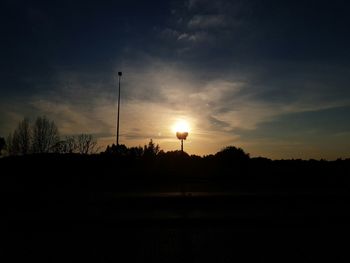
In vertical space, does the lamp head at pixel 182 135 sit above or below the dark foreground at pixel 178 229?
above

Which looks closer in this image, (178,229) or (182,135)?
(178,229)

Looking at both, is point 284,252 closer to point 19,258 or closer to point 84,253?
point 84,253

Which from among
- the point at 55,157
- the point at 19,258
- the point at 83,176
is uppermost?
the point at 55,157

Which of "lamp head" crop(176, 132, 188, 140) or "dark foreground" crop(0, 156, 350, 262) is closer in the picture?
"dark foreground" crop(0, 156, 350, 262)

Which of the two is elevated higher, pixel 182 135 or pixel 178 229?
pixel 182 135

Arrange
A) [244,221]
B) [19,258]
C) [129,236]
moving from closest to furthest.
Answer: [19,258]
[129,236]
[244,221]

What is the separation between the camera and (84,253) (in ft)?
22.4

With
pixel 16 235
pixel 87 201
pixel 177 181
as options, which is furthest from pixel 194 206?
pixel 177 181

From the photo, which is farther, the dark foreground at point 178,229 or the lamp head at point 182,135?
the lamp head at point 182,135

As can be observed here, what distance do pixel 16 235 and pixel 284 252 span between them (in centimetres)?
718

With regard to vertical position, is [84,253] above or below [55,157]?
below

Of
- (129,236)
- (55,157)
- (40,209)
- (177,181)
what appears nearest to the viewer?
(129,236)

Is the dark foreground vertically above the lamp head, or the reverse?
the lamp head

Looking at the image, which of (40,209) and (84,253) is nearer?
(84,253)
